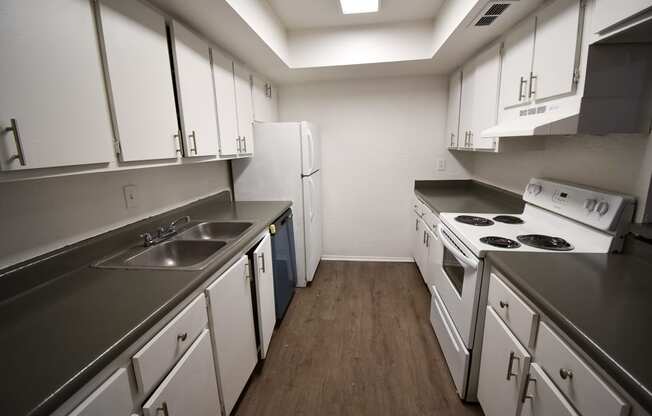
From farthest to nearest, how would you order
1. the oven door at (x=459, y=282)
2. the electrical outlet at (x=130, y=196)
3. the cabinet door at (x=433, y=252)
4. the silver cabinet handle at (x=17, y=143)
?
the cabinet door at (x=433, y=252) < the electrical outlet at (x=130, y=196) < the oven door at (x=459, y=282) < the silver cabinet handle at (x=17, y=143)

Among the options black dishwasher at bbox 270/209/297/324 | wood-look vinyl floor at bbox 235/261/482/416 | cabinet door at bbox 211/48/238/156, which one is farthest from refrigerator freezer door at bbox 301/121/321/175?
wood-look vinyl floor at bbox 235/261/482/416

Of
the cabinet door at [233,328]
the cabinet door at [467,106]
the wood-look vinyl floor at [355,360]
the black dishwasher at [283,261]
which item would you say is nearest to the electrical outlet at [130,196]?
the cabinet door at [233,328]

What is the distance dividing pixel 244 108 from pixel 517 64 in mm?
1903

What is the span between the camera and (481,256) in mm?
1341

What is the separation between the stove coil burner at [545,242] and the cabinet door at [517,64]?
0.74 meters

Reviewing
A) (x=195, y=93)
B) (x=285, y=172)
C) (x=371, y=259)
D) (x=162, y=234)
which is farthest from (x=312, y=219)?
(x=195, y=93)

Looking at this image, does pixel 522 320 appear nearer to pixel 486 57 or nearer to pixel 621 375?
pixel 621 375

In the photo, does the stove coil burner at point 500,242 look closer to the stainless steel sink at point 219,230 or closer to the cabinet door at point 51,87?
the stainless steel sink at point 219,230

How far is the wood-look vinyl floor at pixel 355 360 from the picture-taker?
1.59 meters

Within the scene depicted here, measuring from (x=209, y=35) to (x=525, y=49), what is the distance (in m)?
1.89

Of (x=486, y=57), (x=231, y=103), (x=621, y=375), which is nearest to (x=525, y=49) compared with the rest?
(x=486, y=57)

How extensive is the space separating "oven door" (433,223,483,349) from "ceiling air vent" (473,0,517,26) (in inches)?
50.1

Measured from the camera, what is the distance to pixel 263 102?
2.78 metres

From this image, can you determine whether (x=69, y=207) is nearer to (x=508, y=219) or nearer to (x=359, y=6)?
(x=359, y=6)
